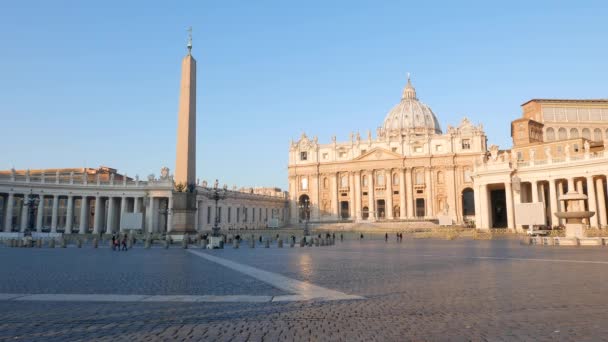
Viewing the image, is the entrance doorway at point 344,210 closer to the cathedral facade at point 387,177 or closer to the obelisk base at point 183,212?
the cathedral facade at point 387,177

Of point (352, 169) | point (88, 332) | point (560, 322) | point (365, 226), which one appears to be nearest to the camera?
point (88, 332)

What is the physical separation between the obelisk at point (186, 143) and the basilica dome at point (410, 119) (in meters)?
87.1

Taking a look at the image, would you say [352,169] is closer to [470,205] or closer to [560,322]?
[470,205]

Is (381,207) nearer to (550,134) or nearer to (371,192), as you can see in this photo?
(371,192)

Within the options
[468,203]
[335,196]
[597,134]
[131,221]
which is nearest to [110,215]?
[131,221]

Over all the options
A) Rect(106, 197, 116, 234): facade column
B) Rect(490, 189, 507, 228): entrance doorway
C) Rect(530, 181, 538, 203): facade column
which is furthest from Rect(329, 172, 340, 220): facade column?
Rect(530, 181, 538, 203): facade column

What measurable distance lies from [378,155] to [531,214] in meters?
47.6

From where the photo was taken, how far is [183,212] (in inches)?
1014

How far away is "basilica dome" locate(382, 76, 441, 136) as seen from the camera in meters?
109

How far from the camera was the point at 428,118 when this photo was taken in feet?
371

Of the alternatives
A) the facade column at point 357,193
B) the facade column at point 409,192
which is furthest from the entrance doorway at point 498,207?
the facade column at point 357,193

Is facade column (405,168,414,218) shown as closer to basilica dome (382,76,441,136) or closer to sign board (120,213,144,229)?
basilica dome (382,76,441,136)

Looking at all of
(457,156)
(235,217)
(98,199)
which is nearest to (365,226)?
(235,217)

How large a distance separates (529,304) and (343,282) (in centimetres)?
430
